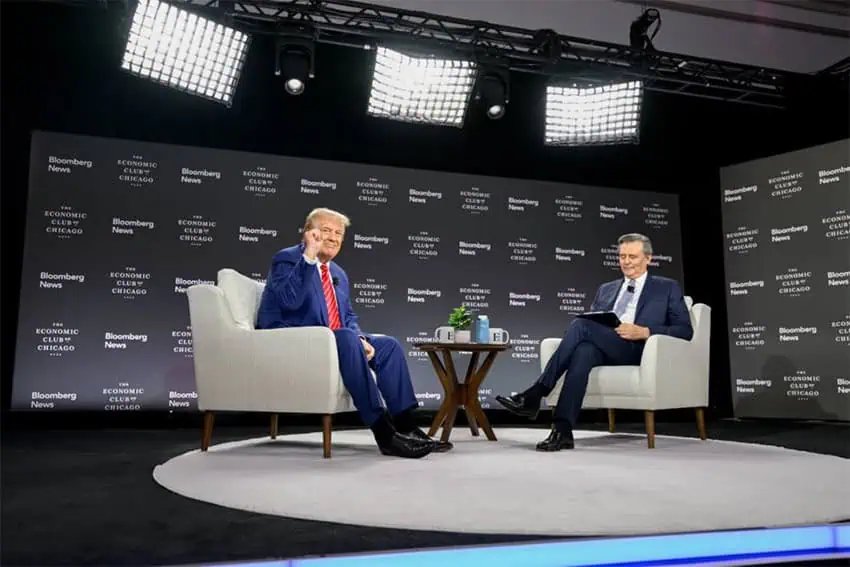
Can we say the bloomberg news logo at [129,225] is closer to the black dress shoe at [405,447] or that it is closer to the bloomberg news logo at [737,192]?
the black dress shoe at [405,447]

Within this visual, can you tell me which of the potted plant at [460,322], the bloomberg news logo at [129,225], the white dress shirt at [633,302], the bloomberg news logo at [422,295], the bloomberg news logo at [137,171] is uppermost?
the bloomberg news logo at [137,171]

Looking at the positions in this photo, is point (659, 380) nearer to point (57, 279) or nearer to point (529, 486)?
point (529, 486)

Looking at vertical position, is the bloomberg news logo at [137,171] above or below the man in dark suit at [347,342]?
above

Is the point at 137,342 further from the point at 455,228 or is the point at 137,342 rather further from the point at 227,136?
the point at 455,228

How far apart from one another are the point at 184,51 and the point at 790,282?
518cm

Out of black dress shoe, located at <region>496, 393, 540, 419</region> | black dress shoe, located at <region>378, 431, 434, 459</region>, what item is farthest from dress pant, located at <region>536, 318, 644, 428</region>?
black dress shoe, located at <region>378, 431, 434, 459</region>

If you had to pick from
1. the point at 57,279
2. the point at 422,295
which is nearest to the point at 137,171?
the point at 57,279

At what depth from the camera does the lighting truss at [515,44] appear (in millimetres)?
5285

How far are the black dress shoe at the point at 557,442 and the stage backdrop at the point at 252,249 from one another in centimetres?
237

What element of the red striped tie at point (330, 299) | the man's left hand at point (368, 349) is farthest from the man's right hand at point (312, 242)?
the man's left hand at point (368, 349)

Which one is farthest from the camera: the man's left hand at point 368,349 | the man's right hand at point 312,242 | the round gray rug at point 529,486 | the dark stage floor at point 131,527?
the man's left hand at point 368,349

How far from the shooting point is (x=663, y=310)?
405 cm

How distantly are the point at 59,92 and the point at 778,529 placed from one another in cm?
542

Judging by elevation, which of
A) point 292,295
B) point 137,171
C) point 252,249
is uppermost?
point 137,171
